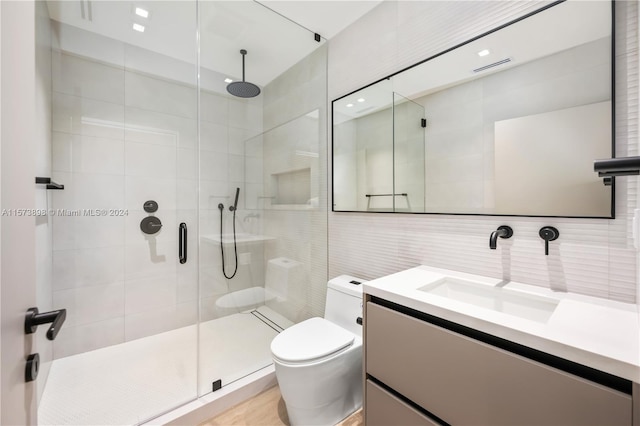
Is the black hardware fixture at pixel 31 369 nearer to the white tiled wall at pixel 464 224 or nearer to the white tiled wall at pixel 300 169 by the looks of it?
the white tiled wall at pixel 300 169

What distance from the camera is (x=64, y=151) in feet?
5.65

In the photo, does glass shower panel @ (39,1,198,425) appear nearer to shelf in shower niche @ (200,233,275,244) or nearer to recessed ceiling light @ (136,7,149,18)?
recessed ceiling light @ (136,7,149,18)

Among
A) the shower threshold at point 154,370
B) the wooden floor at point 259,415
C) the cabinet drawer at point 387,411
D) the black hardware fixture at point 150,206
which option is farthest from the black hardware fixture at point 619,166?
the black hardware fixture at point 150,206

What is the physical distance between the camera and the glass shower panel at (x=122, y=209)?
162 centimetres

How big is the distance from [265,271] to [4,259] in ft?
5.17

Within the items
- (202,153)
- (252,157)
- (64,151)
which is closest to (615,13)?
(252,157)

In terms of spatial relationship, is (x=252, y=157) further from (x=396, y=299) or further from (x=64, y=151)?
(x=396, y=299)

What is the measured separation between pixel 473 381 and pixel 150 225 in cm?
223

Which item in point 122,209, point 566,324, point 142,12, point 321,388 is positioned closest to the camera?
point 566,324

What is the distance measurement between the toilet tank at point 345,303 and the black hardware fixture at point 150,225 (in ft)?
4.71

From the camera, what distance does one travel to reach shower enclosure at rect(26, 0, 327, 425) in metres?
1.65

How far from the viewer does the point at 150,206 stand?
6.69 ft

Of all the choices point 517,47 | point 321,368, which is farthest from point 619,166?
point 321,368

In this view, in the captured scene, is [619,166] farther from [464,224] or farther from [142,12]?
[142,12]
